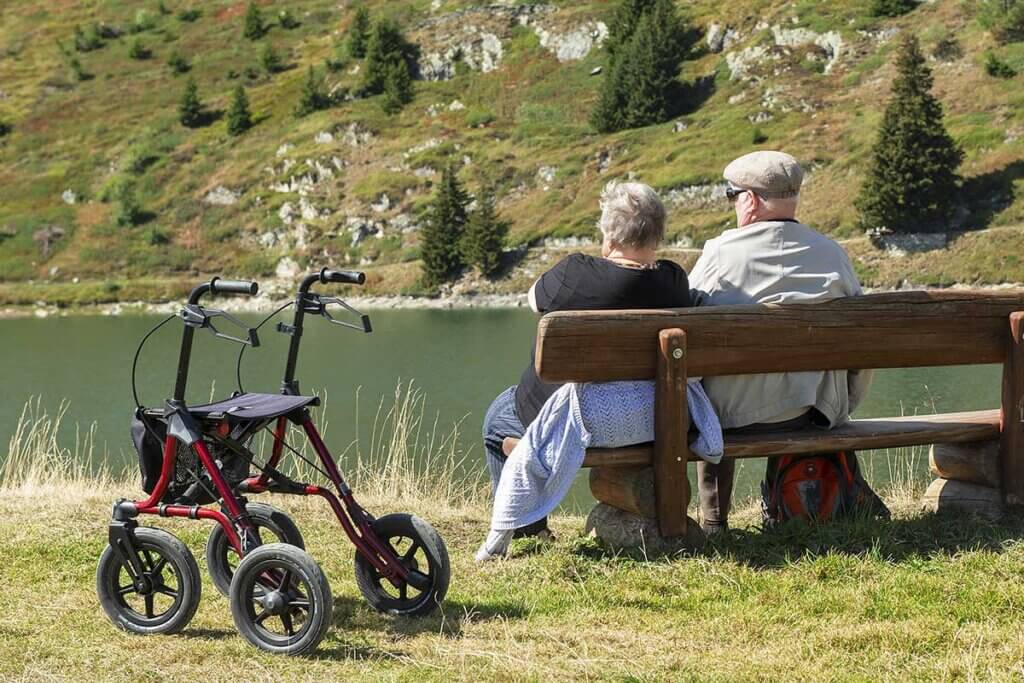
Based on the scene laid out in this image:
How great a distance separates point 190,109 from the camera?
3583 inches

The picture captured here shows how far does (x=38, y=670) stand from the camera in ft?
13.5

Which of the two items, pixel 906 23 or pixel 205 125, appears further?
pixel 205 125

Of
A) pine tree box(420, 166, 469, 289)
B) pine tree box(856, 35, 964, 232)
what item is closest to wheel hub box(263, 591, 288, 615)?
pine tree box(856, 35, 964, 232)

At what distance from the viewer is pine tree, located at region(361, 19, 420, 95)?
88812mm

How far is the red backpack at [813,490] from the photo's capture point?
5.68 meters

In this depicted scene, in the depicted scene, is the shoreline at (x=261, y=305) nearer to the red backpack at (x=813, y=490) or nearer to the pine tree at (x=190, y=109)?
the pine tree at (x=190, y=109)

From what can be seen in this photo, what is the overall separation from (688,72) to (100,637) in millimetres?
79416

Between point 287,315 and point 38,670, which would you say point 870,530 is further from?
point 287,315

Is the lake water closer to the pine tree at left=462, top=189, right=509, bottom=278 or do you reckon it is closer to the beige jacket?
the beige jacket

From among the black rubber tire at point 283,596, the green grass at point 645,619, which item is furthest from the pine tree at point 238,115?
the black rubber tire at point 283,596

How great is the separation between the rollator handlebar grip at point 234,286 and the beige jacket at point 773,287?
219 centimetres

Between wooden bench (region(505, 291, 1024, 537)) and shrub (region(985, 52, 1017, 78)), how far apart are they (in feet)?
205

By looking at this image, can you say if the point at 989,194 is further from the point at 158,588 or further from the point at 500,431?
the point at 158,588

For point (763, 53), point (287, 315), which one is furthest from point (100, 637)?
point (763, 53)
